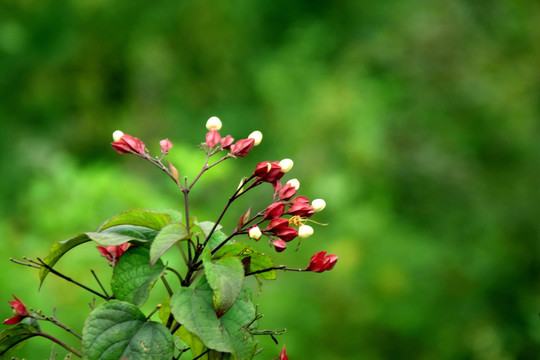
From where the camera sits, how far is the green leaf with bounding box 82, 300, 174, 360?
0.61 m

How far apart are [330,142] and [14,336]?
3.02 m

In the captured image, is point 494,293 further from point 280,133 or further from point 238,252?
point 238,252

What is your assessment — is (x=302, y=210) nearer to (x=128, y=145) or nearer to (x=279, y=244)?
(x=279, y=244)

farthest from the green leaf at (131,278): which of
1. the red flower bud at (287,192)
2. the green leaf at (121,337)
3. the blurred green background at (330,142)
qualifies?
the blurred green background at (330,142)

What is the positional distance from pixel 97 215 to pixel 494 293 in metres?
1.61

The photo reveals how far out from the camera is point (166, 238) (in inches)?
23.9

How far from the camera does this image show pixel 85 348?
61 centimetres

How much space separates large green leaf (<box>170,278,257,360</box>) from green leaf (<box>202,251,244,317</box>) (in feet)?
0.06

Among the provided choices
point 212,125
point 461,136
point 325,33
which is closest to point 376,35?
point 325,33

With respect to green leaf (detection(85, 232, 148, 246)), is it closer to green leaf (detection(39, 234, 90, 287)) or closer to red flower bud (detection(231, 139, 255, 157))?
green leaf (detection(39, 234, 90, 287))

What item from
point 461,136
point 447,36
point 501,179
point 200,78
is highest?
point 200,78

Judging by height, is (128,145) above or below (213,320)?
above

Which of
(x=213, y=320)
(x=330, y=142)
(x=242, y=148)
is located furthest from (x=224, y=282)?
(x=330, y=142)

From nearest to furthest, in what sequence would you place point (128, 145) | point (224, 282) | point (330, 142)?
point (224, 282) < point (128, 145) < point (330, 142)
